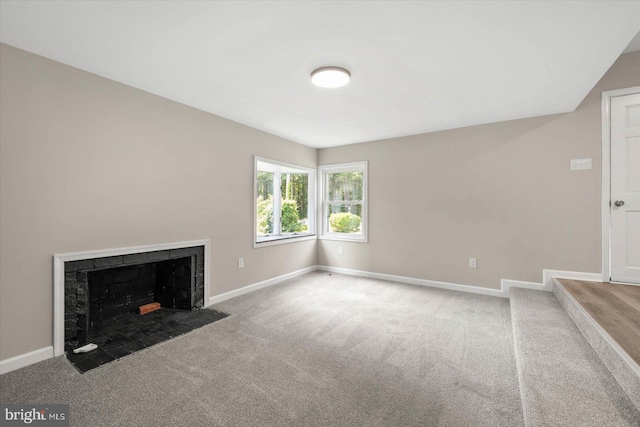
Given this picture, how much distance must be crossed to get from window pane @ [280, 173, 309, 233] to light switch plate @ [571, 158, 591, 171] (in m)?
3.78

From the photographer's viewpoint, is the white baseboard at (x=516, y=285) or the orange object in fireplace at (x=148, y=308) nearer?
the orange object in fireplace at (x=148, y=308)

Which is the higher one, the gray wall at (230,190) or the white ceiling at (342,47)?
the white ceiling at (342,47)

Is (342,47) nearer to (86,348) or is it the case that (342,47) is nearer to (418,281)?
(86,348)

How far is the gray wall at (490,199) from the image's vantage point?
129 inches

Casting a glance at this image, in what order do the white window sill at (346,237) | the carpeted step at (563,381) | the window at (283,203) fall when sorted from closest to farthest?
the carpeted step at (563,381) → the window at (283,203) → the white window sill at (346,237)

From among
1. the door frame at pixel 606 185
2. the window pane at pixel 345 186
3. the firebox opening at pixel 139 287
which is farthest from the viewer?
the window pane at pixel 345 186

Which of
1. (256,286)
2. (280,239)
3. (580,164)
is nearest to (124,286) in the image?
(256,286)

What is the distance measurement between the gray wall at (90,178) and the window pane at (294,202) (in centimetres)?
132

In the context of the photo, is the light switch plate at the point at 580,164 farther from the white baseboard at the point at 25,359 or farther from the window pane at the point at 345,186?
the white baseboard at the point at 25,359

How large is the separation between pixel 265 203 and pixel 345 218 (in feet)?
4.86

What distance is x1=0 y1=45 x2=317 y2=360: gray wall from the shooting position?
6.93ft

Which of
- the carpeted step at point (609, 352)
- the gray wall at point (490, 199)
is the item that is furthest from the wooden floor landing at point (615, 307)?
the gray wall at point (490, 199)

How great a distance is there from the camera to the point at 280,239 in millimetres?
4555

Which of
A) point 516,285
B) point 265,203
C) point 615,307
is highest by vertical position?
point 265,203
